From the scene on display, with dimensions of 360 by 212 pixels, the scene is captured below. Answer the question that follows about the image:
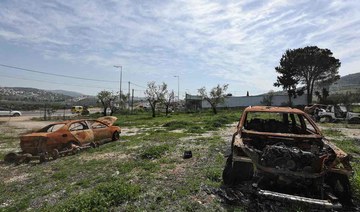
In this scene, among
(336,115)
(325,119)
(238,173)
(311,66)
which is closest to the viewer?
(238,173)

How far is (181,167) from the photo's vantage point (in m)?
8.89

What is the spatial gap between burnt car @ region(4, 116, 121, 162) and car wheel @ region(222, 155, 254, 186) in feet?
23.7

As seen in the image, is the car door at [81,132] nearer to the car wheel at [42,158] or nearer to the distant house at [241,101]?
the car wheel at [42,158]

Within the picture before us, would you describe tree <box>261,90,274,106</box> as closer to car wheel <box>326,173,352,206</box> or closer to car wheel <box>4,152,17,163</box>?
car wheel <box>4,152,17,163</box>

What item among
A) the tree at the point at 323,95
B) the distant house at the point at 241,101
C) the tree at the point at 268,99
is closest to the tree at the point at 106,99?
the distant house at the point at 241,101

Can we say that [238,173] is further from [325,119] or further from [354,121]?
[325,119]

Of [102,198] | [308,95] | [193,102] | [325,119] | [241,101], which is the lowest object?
[102,198]

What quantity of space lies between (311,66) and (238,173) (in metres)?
57.3

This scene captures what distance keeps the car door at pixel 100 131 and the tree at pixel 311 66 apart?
51.4 meters

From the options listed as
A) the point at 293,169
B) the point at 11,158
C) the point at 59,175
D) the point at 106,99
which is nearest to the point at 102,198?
the point at 59,175

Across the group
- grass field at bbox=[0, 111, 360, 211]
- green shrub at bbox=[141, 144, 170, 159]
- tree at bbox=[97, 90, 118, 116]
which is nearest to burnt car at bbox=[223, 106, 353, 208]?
grass field at bbox=[0, 111, 360, 211]

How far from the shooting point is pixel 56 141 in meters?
11.7

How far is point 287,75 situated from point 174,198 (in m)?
58.6

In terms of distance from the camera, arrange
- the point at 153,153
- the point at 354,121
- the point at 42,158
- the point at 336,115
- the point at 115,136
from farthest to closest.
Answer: the point at 336,115, the point at 354,121, the point at 115,136, the point at 42,158, the point at 153,153
